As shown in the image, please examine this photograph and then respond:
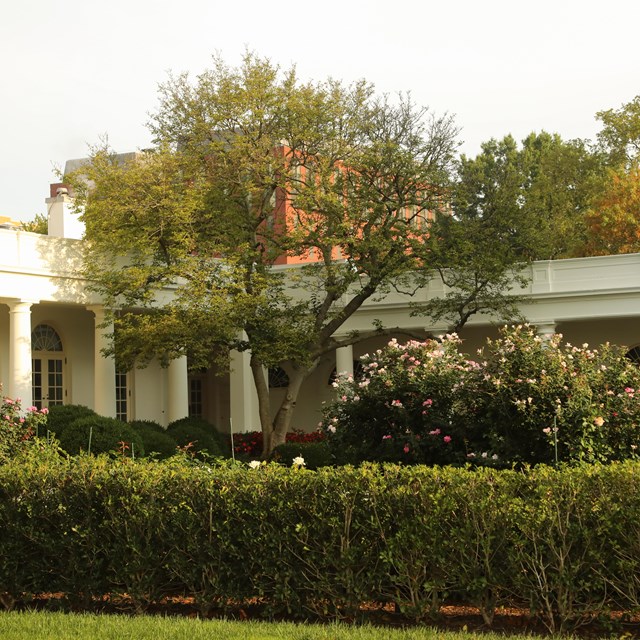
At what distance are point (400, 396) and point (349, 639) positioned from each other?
6.32m

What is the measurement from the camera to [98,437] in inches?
826

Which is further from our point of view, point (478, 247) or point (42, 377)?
point (42, 377)

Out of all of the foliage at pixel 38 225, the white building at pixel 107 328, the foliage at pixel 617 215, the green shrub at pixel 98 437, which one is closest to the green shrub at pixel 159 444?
the green shrub at pixel 98 437

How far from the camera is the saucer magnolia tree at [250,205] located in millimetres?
23984

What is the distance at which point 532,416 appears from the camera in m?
11.7

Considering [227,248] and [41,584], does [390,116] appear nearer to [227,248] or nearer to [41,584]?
[227,248]

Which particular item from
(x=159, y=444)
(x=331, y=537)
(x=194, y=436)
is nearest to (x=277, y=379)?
(x=194, y=436)

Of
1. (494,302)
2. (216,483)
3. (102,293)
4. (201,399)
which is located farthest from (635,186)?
(216,483)

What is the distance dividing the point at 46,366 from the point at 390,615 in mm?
22037

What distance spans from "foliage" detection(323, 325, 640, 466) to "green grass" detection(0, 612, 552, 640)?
4020 mm

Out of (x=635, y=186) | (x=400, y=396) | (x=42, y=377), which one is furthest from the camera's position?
(x=635, y=186)

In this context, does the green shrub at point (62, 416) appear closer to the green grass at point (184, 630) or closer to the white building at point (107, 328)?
the white building at point (107, 328)

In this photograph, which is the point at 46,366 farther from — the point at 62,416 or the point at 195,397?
the point at 195,397

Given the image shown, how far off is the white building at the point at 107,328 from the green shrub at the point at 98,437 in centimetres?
373
